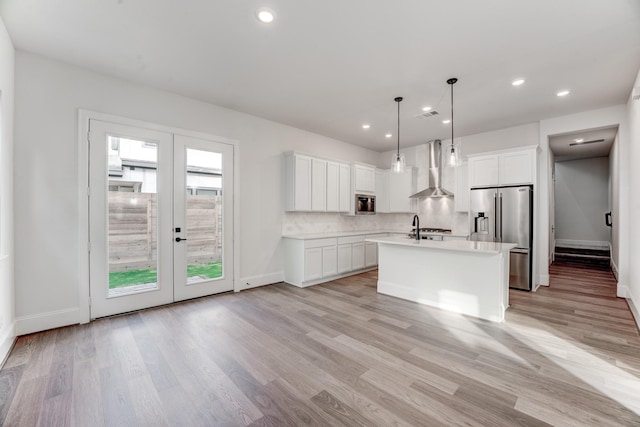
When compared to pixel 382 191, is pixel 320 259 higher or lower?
lower

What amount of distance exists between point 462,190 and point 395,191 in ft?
5.24

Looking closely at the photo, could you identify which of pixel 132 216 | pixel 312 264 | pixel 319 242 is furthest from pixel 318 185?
pixel 132 216

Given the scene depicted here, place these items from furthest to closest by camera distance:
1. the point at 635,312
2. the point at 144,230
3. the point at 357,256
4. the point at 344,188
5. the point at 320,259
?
the point at 344,188, the point at 357,256, the point at 320,259, the point at 144,230, the point at 635,312

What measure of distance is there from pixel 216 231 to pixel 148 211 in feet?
3.24

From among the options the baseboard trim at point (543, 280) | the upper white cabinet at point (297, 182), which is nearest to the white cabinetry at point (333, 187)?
the upper white cabinet at point (297, 182)

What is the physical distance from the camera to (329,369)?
7.70ft

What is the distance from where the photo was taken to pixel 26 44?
2.86 m

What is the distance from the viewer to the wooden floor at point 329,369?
6.00 ft

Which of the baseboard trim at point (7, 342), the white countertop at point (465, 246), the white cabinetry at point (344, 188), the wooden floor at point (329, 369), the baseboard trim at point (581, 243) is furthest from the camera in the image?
the baseboard trim at point (581, 243)

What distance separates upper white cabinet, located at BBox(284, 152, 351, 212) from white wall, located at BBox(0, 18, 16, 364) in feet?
11.6

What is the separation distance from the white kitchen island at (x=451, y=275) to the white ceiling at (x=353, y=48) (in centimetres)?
217

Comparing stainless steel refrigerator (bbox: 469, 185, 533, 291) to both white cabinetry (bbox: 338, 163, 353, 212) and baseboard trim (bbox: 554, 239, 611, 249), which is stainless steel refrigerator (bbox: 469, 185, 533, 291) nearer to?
white cabinetry (bbox: 338, 163, 353, 212)

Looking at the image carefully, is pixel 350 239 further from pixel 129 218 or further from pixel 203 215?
pixel 129 218

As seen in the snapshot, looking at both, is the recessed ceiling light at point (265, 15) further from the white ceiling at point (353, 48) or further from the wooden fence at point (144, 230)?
the wooden fence at point (144, 230)
